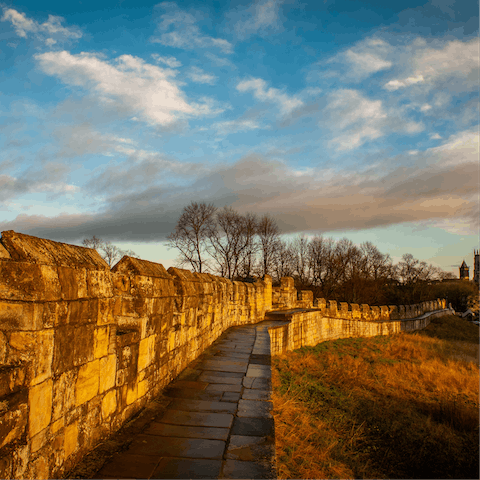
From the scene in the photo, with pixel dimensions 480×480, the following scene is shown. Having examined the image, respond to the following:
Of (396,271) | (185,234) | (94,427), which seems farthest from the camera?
(396,271)

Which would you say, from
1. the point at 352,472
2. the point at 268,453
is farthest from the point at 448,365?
the point at 268,453

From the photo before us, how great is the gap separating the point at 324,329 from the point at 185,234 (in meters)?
16.6

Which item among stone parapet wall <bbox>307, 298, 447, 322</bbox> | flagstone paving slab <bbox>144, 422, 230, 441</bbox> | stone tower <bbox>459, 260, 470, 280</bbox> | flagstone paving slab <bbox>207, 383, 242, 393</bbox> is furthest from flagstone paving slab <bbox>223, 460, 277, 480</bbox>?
stone tower <bbox>459, 260, 470, 280</bbox>

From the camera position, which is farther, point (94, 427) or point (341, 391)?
point (341, 391)

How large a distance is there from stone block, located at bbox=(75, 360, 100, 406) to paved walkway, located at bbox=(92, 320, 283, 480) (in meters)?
0.42

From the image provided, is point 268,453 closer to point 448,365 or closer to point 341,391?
point 341,391

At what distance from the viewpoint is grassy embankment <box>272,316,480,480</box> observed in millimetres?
4418

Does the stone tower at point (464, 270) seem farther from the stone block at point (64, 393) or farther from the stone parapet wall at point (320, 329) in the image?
the stone block at point (64, 393)

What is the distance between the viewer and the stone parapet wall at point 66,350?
1.79 meters

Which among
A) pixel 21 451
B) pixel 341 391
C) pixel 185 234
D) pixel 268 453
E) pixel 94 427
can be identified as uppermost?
pixel 185 234

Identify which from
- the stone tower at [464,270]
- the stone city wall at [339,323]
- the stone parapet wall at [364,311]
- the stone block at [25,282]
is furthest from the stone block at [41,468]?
the stone tower at [464,270]

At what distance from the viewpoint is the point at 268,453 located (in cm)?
257

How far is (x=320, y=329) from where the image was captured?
15.2 meters

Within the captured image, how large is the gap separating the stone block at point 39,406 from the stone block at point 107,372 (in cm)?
56
